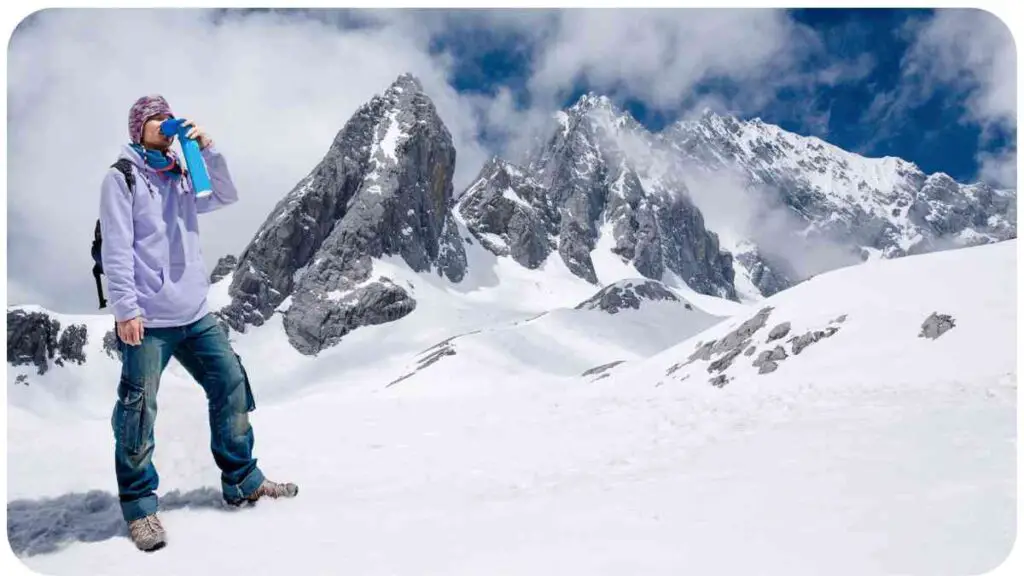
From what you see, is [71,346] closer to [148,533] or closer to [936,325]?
[936,325]

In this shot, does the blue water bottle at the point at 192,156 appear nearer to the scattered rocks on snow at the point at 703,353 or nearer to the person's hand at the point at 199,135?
the person's hand at the point at 199,135

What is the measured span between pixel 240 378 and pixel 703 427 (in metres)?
6.17

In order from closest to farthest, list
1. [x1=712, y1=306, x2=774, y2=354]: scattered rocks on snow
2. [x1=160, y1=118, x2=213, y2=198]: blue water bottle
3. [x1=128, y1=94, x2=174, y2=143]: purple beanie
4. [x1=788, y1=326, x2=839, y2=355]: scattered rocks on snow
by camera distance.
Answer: [x1=160, y1=118, x2=213, y2=198]: blue water bottle < [x1=128, y1=94, x2=174, y2=143]: purple beanie < [x1=788, y1=326, x2=839, y2=355]: scattered rocks on snow < [x1=712, y1=306, x2=774, y2=354]: scattered rocks on snow

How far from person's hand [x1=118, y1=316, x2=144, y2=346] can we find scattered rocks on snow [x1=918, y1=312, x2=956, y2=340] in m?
21.4

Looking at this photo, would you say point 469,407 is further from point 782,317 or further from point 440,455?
point 782,317

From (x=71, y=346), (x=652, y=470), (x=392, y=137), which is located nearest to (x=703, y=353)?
(x=652, y=470)

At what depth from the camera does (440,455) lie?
848 centimetres

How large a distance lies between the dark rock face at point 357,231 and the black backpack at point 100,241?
14486 cm

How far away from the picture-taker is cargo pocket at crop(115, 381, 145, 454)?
547 centimetres

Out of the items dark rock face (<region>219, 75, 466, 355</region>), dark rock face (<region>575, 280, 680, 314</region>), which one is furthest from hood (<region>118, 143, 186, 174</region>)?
dark rock face (<region>219, 75, 466, 355</region>)

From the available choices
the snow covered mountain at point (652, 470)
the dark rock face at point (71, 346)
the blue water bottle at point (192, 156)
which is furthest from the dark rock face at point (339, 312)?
the blue water bottle at point (192, 156)

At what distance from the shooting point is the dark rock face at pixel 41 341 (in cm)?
12423

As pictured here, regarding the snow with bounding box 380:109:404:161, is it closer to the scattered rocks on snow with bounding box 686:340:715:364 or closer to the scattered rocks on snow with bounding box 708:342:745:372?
the scattered rocks on snow with bounding box 686:340:715:364

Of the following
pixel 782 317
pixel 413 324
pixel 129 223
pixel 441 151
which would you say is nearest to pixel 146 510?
pixel 129 223
